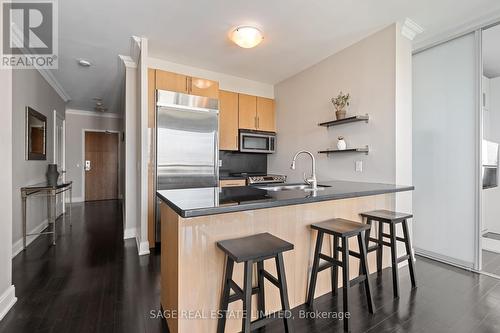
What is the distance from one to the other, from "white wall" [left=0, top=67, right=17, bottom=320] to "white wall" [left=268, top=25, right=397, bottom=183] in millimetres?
3282

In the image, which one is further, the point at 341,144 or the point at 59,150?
the point at 59,150

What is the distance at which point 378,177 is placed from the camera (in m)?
2.64

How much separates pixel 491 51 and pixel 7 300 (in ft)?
17.6

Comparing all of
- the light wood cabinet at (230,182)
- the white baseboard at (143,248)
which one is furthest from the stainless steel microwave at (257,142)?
the white baseboard at (143,248)

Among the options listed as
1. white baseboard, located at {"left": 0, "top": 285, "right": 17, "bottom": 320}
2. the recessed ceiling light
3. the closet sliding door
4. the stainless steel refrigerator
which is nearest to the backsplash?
the stainless steel refrigerator

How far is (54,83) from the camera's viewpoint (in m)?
4.26

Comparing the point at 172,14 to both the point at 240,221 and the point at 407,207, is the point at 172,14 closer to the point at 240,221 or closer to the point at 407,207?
the point at 240,221

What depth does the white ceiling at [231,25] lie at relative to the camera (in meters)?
2.21

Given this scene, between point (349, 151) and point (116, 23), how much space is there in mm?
2961

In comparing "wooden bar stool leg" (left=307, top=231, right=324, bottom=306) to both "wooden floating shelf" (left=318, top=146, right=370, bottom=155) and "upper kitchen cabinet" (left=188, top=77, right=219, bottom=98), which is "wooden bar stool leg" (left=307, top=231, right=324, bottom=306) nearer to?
"wooden floating shelf" (left=318, top=146, right=370, bottom=155)

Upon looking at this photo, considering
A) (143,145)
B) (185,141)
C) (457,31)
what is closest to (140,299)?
(143,145)

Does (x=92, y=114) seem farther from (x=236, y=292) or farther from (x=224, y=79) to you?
(x=236, y=292)

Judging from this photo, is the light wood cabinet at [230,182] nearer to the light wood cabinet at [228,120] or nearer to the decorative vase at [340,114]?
the light wood cabinet at [228,120]

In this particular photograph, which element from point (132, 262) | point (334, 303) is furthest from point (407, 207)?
point (132, 262)
